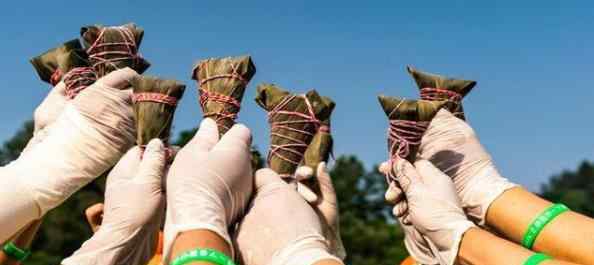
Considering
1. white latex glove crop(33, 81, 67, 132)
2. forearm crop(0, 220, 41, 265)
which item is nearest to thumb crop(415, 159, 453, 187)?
white latex glove crop(33, 81, 67, 132)

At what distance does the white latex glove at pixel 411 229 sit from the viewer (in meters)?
3.14

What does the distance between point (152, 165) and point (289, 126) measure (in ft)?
2.04

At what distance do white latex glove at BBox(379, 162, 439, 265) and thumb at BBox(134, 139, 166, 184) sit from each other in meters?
0.94

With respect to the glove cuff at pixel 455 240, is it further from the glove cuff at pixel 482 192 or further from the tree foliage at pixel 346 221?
the tree foliage at pixel 346 221

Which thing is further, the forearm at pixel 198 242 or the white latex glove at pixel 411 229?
the white latex glove at pixel 411 229

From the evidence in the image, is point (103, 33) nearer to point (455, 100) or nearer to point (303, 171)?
point (303, 171)

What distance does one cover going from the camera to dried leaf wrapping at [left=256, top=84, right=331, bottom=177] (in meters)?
3.09

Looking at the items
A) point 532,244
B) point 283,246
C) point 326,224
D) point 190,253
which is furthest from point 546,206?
point 190,253

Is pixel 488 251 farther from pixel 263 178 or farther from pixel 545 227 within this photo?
pixel 263 178

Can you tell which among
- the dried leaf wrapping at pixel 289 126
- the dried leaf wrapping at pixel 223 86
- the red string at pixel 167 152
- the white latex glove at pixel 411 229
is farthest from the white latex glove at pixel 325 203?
the red string at pixel 167 152

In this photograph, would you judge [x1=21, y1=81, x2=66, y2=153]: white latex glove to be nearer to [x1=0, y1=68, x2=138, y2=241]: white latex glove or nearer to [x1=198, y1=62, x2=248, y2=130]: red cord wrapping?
[x1=0, y1=68, x2=138, y2=241]: white latex glove

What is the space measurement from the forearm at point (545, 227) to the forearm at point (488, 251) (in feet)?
1.22

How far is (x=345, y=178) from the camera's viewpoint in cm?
5253

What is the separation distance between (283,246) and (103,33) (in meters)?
1.24
